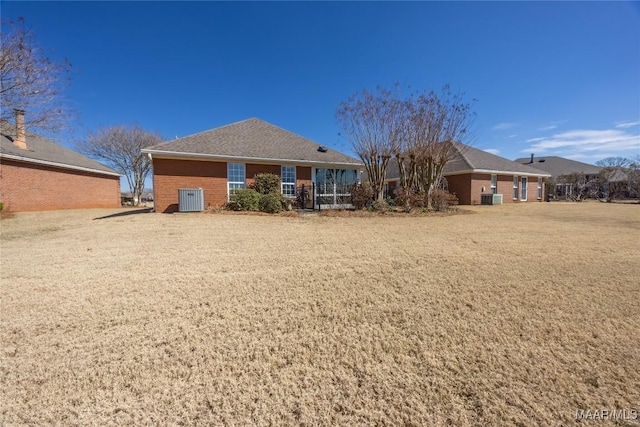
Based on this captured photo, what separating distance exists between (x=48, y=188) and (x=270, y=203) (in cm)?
1620

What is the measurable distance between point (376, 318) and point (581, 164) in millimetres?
49930

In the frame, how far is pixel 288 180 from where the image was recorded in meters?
15.4

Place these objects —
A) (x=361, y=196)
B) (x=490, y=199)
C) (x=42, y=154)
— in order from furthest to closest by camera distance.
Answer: (x=490, y=199), (x=42, y=154), (x=361, y=196)

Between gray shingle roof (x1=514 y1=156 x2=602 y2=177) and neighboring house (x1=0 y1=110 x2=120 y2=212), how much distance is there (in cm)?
4899

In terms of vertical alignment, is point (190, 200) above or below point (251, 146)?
below

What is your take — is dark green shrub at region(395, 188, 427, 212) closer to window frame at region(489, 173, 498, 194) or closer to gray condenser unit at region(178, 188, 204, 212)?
gray condenser unit at region(178, 188, 204, 212)

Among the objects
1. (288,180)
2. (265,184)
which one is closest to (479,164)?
(288,180)

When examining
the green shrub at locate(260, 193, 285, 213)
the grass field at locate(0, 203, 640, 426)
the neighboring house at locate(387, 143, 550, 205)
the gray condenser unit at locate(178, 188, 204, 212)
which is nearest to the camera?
the grass field at locate(0, 203, 640, 426)

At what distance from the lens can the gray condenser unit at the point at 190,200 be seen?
12227 mm

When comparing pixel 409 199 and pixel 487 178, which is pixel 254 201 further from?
pixel 487 178

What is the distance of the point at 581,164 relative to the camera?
36.8m

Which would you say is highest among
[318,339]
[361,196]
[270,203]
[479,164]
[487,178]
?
[479,164]

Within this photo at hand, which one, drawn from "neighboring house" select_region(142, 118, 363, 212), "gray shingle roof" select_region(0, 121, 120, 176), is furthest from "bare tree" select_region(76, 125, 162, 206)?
"neighboring house" select_region(142, 118, 363, 212)

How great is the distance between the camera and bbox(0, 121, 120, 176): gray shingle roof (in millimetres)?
14911
